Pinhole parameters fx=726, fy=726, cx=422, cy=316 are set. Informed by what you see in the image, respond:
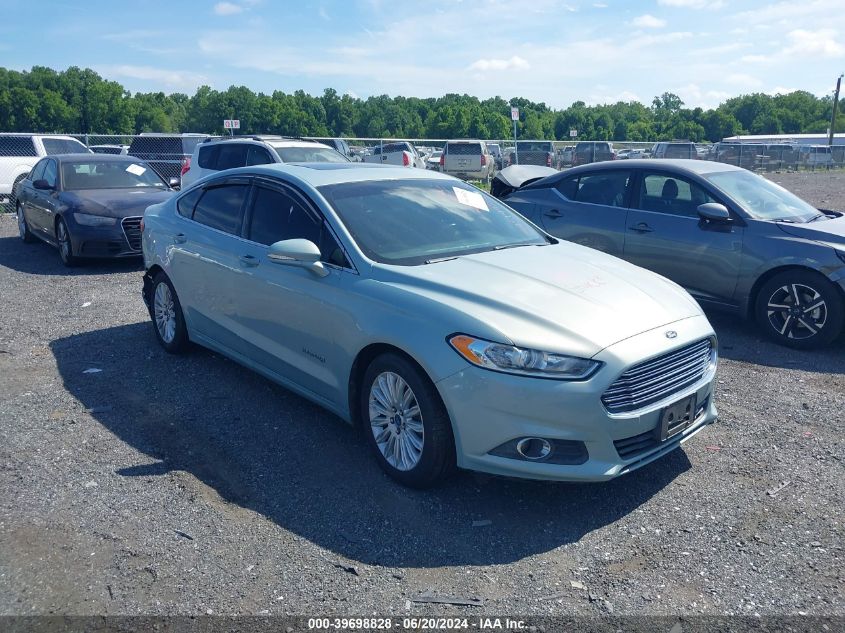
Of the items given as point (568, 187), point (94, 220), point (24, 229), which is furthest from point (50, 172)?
point (568, 187)

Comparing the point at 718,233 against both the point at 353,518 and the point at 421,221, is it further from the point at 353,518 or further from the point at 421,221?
the point at 353,518

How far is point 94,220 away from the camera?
10.1 metres

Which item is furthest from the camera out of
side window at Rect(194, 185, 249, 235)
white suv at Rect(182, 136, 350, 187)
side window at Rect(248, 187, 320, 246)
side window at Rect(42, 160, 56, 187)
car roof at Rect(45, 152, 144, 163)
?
white suv at Rect(182, 136, 350, 187)

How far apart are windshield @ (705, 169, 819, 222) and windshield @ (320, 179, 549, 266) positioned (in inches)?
116

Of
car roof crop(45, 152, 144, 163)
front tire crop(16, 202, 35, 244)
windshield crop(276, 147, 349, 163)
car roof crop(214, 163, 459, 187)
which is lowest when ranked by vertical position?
front tire crop(16, 202, 35, 244)

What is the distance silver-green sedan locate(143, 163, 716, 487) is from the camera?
11.7ft

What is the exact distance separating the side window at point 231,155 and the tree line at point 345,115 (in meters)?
89.6

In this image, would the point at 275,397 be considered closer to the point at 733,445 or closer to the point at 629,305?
the point at 629,305

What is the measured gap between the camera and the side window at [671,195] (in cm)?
731

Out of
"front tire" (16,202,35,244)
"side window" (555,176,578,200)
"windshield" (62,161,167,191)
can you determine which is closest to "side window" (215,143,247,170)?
"windshield" (62,161,167,191)

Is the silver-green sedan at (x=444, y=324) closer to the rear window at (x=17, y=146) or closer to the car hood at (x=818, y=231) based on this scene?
the car hood at (x=818, y=231)

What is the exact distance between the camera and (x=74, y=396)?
5.54 m

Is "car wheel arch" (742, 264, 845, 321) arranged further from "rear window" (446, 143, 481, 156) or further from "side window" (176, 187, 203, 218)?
"rear window" (446, 143, 481, 156)

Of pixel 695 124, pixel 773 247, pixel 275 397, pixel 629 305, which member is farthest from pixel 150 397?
pixel 695 124
